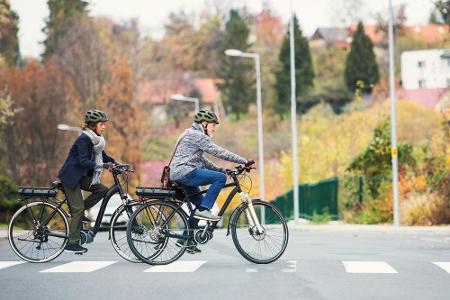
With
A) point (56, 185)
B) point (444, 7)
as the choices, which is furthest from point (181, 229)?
point (444, 7)

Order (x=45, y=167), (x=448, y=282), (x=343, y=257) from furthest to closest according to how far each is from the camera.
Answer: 1. (x=45, y=167)
2. (x=343, y=257)
3. (x=448, y=282)

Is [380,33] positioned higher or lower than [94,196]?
higher

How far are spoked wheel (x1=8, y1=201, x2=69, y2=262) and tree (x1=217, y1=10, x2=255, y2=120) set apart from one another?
310ft

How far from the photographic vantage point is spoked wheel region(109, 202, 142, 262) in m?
14.2

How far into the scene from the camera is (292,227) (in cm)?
3084

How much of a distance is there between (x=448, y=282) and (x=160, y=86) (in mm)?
81162

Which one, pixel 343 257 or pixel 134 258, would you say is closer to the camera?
pixel 134 258

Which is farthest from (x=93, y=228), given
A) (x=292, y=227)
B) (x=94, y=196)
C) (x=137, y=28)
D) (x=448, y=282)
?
(x=137, y=28)

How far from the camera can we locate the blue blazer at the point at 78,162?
47.3 feet

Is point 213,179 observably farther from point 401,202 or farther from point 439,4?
point 439,4

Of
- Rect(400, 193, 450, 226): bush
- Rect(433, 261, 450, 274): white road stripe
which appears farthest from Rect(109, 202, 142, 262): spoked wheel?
Rect(400, 193, 450, 226): bush

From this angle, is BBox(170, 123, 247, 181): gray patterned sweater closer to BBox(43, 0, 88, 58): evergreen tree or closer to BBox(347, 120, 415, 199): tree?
BBox(347, 120, 415, 199): tree

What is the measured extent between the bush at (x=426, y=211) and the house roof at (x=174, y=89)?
147 feet

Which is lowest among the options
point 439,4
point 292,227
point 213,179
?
point 292,227
